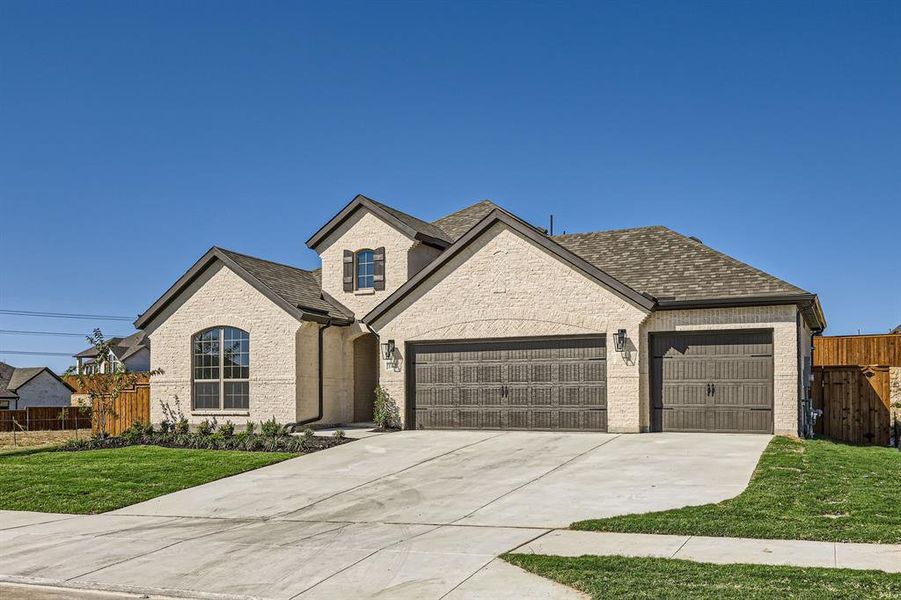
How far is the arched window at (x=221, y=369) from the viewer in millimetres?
24281

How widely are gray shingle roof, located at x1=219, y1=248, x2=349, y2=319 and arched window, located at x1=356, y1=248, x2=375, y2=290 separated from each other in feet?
3.22

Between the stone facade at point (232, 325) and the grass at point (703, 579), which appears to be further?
the stone facade at point (232, 325)

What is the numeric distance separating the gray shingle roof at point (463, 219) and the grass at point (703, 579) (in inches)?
739

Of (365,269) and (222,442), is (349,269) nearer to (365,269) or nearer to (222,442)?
(365,269)

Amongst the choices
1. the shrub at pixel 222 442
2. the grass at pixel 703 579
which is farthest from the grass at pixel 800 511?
the shrub at pixel 222 442

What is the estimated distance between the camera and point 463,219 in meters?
28.2

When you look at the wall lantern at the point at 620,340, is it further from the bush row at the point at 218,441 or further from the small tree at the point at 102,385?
the small tree at the point at 102,385

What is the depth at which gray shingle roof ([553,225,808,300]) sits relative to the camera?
65.3 ft

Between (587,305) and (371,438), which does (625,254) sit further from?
(371,438)

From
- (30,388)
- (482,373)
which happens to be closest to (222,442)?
(482,373)

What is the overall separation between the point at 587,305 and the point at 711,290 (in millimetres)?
2874

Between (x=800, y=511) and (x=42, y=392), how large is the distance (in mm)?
65966

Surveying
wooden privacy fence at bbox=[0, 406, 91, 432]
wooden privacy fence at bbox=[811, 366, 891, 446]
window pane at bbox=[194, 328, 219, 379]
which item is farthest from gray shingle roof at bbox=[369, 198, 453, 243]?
wooden privacy fence at bbox=[0, 406, 91, 432]

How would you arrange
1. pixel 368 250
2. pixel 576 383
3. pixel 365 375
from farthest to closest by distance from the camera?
pixel 365 375 → pixel 368 250 → pixel 576 383
